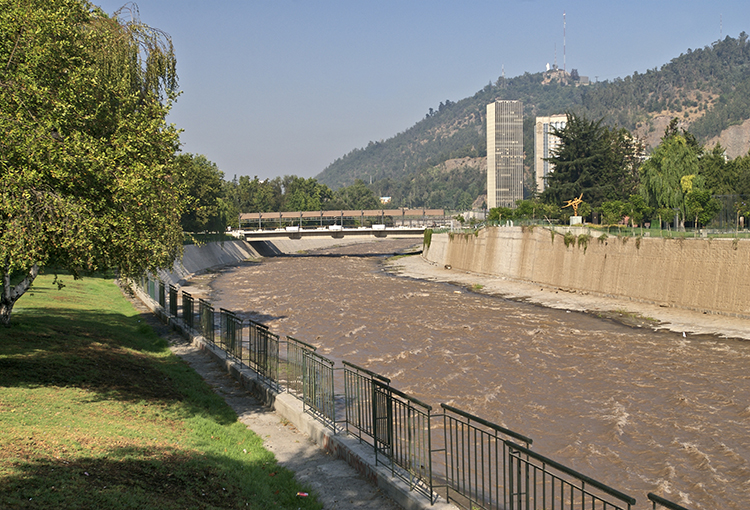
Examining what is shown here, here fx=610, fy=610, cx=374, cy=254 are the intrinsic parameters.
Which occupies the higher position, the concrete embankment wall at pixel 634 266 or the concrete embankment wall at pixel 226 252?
the concrete embankment wall at pixel 634 266

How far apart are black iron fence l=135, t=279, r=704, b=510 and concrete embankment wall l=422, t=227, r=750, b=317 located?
92.7 feet

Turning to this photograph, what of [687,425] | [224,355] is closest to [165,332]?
[224,355]

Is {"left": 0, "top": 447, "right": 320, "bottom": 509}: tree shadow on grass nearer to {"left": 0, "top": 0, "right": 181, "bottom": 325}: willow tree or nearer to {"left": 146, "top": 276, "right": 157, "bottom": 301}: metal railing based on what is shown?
{"left": 0, "top": 0, "right": 181, "bottom": 325}: willow tree

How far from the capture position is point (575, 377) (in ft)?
82.2

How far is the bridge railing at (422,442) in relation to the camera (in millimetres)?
8367

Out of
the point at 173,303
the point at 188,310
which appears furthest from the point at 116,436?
the point at 173,303

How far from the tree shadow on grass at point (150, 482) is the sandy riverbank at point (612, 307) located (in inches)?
1182

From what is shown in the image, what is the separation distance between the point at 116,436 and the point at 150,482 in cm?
217

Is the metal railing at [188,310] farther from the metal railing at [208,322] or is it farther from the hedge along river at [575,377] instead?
the hedge along river at [575,377]

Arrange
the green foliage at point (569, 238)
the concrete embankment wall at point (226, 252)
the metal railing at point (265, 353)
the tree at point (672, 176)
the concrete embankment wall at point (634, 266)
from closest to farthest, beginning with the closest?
1. the metal railing at point (265, 353)
2. the concrete embankment wall at point (634, 266)
3. the green foliage at point (569, 238)
4. the tree at point (672, 176)
5. the concrete embankment wall at point (226, 252)

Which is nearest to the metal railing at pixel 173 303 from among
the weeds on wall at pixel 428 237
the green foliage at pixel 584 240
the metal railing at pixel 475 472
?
the metal railing at pixel 475 472

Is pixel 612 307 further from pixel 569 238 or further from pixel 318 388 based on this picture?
pixel 318 388

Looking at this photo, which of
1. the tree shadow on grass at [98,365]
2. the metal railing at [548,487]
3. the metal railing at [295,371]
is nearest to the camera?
the metal railing at [548,487]

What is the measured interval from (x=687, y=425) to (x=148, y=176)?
56.9ft
